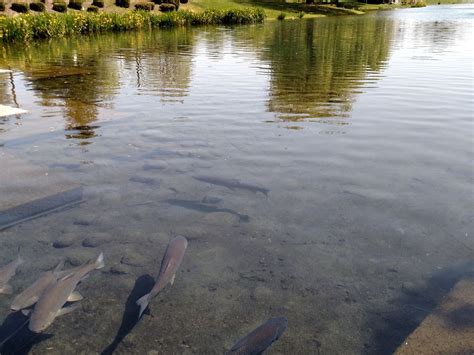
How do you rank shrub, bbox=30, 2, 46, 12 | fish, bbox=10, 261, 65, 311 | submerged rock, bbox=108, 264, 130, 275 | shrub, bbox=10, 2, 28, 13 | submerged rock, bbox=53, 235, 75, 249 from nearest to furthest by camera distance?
1. fish, bbox=10, 261, 65, 311
2. submerged rock, bbox=108, 264, 130, 275
3. submerged rock, bbox=53, 235, 75, 249
4. shrub, bbox=10, 2, 28, 13
5. shrub, bbox=30, 2, 46, 12

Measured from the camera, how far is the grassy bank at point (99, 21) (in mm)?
34469

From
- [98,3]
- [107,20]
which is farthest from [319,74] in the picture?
[98,3]

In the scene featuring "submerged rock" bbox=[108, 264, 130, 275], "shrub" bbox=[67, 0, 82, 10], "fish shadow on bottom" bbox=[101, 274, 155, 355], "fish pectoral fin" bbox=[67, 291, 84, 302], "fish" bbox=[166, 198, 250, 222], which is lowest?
"fish shadow on bottom" bbox=[101, 274, 155, 355]

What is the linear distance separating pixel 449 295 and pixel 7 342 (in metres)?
4.23

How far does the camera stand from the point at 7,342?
11.8ft

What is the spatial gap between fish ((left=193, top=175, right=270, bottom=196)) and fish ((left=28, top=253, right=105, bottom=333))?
294 centimetres

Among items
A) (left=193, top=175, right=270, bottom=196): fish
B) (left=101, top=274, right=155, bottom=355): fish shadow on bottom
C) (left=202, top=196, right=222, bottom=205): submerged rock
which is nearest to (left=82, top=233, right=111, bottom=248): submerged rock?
(left=101, top=274, right=155, bottom=355): fish shadow on bottom

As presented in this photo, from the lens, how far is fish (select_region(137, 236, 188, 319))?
392cm

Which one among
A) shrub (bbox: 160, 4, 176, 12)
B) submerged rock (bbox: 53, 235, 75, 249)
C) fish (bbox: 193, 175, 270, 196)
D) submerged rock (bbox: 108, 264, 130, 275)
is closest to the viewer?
submerged rock (bbox: 108, 264, 130, 275)

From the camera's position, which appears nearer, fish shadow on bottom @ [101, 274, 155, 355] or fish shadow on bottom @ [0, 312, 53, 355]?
fish shadow on bottom @ [0, 312, 53, 355]

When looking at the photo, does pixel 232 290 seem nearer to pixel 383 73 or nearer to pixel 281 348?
pixel 281 348

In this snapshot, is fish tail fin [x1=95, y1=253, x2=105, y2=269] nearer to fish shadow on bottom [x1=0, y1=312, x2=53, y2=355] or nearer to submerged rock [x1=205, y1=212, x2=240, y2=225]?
fish shadow on bottom [x1=0, y1=312, x2=53, y2=355]

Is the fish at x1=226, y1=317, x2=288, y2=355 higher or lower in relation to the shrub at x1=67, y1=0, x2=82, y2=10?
lower

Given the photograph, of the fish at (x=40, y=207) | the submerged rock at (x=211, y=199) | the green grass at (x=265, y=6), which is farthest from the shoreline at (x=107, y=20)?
the submerged rock at (x=211, y=199)
